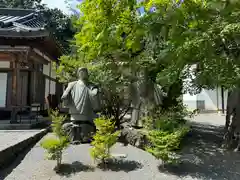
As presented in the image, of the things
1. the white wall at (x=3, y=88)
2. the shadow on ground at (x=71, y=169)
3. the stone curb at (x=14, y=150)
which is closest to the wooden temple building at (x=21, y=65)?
the white wall at (x=3, y=88)

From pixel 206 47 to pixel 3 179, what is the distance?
3.94m

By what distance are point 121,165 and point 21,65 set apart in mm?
6524

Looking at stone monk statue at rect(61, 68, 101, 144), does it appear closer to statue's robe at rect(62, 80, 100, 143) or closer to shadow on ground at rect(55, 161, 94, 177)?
statue's robe at rect(62, 80, 100, 143)

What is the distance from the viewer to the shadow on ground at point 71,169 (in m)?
3.93

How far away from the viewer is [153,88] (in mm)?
6000

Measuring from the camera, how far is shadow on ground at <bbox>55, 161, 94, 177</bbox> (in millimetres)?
3928

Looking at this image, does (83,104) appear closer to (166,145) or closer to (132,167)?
(132,167)

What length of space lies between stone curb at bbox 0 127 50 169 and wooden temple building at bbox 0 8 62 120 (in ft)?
7.75

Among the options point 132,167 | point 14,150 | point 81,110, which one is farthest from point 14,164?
point 132,167

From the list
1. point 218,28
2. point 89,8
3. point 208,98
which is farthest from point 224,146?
point 208,98

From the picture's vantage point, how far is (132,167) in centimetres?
423

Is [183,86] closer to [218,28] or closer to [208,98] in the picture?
[218,28]

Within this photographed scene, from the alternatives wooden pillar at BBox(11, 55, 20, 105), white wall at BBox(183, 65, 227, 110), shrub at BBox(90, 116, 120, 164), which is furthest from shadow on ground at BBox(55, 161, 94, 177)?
white wall at BBox(183, 65, 227, 110)

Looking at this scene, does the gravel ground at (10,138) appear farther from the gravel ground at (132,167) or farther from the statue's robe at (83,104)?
the statue's robe at (83,104)
